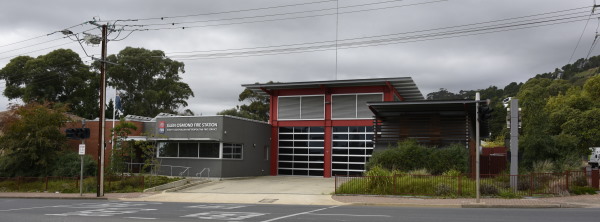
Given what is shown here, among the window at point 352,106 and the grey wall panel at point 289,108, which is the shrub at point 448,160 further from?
the grey wall panel at point 289,108

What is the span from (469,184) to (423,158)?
248 inches

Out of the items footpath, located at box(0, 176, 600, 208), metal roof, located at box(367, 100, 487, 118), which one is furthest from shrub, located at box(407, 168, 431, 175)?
footpath, located at box(0, 176, 600, 208)

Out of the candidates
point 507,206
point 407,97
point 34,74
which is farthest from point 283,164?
point 34,74

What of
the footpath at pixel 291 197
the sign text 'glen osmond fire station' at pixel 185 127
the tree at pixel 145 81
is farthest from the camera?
the tree at pixel 145 81

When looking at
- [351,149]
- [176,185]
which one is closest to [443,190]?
[176,185]

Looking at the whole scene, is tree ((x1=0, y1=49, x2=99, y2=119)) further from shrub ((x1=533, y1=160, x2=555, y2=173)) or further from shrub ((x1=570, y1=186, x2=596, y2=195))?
shrub ((x1=570, y1=186, x2=596, y2=195))

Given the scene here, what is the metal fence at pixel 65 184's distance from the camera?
2953 cm

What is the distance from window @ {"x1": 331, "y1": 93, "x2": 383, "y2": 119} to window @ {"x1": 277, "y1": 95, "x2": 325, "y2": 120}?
1052mm

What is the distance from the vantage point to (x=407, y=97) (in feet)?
140

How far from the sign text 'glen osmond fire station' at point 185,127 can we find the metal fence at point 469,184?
1244 centimetres

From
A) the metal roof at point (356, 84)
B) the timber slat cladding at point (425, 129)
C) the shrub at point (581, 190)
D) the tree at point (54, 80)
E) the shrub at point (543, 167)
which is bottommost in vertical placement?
the shrub at point (581, 190)

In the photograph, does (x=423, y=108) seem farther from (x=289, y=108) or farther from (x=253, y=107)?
(x=253, y=107)

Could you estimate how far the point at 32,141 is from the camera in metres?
34.0

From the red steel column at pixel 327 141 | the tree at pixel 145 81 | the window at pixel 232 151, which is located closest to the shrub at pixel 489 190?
the red steel column at pixel 327 141
